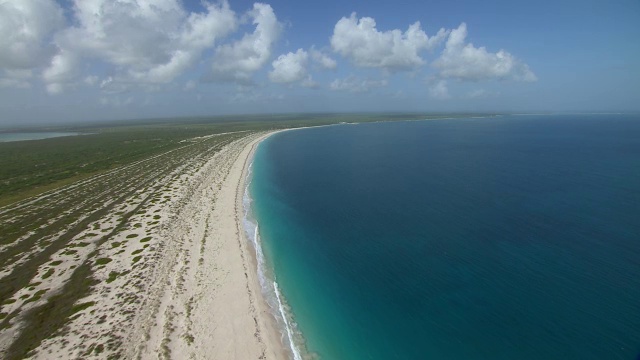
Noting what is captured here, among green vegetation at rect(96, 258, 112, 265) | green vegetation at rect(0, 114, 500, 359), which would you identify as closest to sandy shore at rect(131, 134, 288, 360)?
green vegetation at rect(0, 114, 500, 359)

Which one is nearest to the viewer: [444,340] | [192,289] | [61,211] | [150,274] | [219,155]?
[444,340]

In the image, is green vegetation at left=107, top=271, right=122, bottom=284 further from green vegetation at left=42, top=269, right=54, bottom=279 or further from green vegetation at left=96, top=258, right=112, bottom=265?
green vegetation at left=42, top=269, right=54, bottom=279

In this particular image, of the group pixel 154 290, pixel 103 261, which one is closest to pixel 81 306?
pixel 154 290

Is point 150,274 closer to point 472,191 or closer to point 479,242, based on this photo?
point 479,242

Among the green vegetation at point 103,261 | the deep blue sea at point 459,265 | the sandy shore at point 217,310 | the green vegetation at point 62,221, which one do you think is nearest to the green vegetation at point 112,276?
the green vegetation at point 62,221

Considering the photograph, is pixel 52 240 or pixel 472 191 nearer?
pixel 52 240

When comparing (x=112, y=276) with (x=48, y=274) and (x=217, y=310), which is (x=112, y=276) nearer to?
(x=48, y=274)

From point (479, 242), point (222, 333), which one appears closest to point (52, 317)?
point (222, 333)
